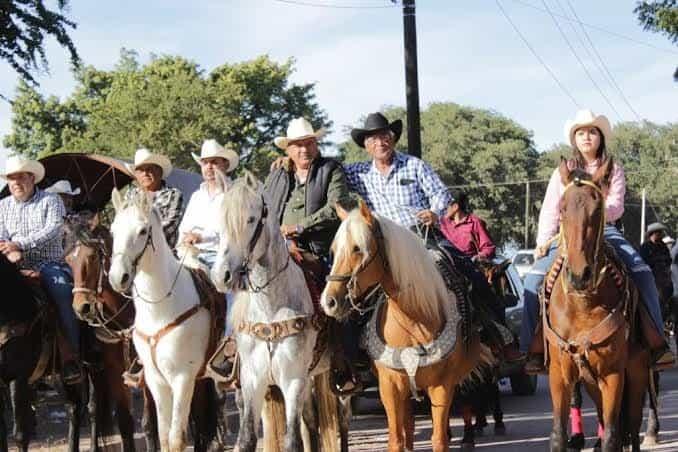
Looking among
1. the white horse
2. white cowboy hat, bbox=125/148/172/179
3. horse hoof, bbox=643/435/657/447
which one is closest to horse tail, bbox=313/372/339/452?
the white horse

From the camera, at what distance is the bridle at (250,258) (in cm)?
684

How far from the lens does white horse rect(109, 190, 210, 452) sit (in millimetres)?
7434

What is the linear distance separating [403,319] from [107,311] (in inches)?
113

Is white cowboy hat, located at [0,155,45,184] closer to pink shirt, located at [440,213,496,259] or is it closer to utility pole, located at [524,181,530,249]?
pink shirt, located at [440,213,496,259]

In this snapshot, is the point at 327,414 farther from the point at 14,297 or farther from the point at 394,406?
the point at 14,297

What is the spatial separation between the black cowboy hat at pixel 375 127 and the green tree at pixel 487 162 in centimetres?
4691

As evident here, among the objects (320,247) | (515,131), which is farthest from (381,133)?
(515,131)

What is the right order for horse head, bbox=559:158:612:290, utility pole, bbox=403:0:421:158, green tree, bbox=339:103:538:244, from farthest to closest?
1. green tree, bbox=339:103:538:244
2. utility pole, bbox=403:0:421:158
3. horse head, bbox=559:158:612:290

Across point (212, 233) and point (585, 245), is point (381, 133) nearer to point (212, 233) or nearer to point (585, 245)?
point (212, 233)

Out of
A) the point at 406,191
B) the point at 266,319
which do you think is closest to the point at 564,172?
the point at 406,191

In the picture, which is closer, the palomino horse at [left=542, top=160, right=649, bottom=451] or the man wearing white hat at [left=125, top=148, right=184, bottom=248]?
the palomino horse at [left=542, top=160, right=649, bottom=451]

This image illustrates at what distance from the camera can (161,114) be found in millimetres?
40906

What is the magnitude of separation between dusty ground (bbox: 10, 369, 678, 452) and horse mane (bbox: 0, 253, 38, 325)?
156 cm

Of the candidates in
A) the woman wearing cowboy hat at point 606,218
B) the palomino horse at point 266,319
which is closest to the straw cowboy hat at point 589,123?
the woman wearing cowboy hat at point 606,218
